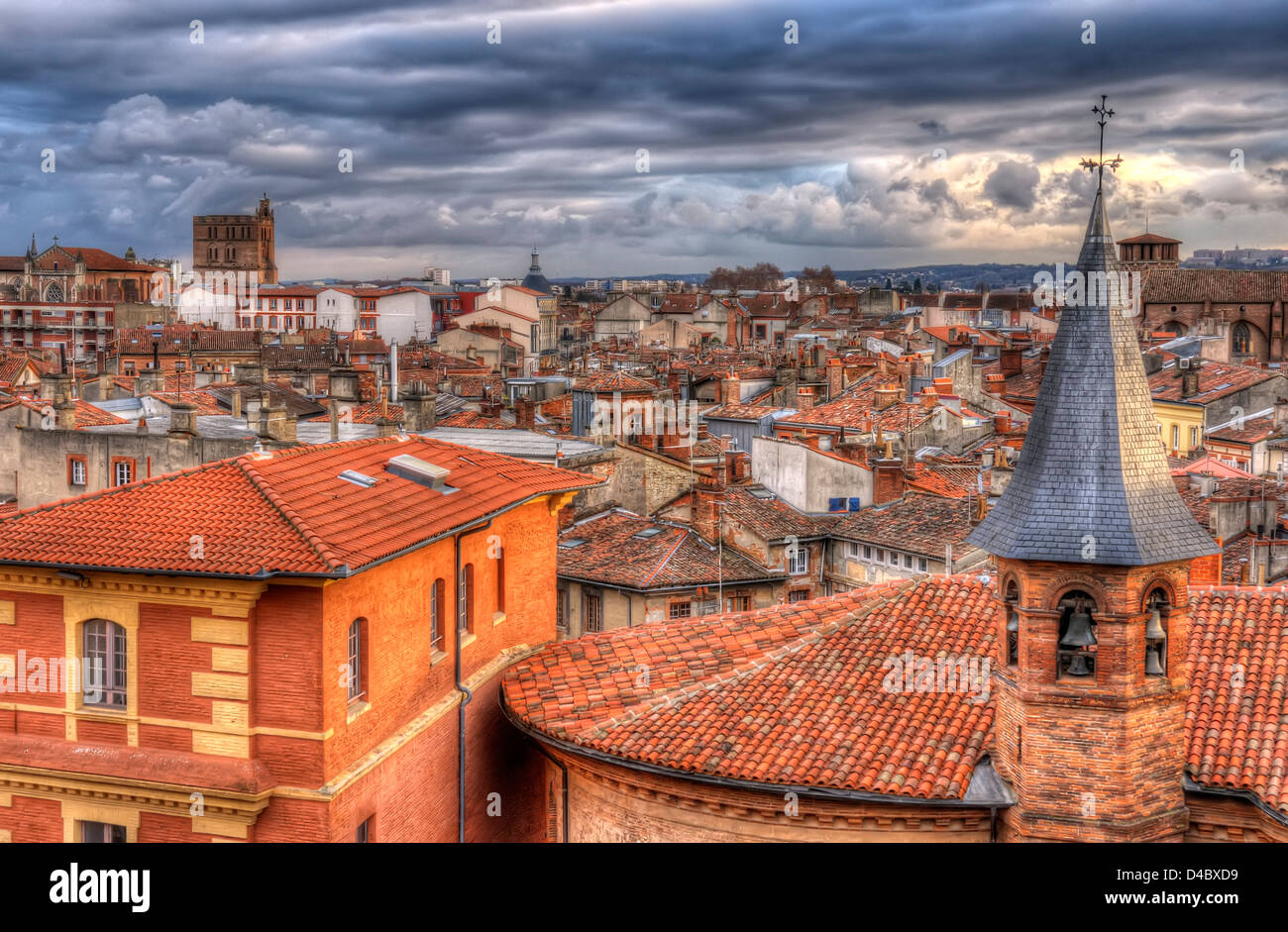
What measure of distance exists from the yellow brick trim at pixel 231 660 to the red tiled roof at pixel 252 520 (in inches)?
39.1

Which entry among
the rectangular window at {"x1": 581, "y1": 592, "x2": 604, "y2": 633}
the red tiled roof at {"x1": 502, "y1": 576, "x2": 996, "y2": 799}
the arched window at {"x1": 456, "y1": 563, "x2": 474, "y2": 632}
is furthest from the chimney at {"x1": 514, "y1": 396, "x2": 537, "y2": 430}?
the arched window at {"x1": 456, "y1": 563, "x2": 474, "y2": 632}

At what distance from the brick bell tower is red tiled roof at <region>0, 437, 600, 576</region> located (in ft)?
23.2

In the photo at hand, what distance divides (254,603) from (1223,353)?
267 ft

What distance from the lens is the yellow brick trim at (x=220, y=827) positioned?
15094mm

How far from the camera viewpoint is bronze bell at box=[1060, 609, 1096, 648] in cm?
1467

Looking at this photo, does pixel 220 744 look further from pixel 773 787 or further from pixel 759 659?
pixel 759 659

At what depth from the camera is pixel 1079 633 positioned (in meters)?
14.8

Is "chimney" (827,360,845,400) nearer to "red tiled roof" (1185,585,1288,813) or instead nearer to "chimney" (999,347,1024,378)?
"chimney" (999,347,1024,378)

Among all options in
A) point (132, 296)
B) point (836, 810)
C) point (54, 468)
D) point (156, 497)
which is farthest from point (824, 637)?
point (132, 296)

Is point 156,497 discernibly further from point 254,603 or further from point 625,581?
point 625,581

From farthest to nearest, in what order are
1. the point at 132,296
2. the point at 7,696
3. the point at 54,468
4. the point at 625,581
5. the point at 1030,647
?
the point at 132,296
the point at 54,468
the point at 625,581
the point at 7,696
the point at 1030,647

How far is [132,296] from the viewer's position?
144m

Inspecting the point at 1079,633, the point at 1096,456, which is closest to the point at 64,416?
the point at 1096,456

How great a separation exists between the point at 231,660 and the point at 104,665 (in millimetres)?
1844
